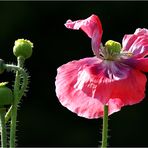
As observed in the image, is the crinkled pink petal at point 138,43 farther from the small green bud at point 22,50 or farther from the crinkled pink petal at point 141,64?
the small green bud at point 22,50

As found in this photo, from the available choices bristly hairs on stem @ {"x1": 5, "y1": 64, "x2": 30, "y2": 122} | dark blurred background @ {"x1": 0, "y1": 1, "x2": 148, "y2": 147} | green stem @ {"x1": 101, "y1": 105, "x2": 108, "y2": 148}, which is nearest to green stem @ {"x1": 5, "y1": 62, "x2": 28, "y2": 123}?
bristly hairs on stem @ {"x1": 5, "y1": 64, "x2": 30, "y2": 122}

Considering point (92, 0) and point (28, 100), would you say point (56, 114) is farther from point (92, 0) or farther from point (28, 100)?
point (92, 0)

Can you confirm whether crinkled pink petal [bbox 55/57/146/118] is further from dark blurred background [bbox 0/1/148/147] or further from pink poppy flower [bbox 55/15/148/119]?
dark blurred background [bbox 0/1/148/147]

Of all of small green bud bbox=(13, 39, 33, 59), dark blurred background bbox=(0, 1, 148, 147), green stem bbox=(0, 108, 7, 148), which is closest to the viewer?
green stem bbox=(0, 108, 7, 148)

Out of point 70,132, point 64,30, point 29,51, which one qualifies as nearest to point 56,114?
point 70,132

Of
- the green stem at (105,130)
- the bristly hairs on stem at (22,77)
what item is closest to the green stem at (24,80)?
the bristly hairs on stem at (22,77)

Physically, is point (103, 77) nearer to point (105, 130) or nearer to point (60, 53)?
point (105, 130)
